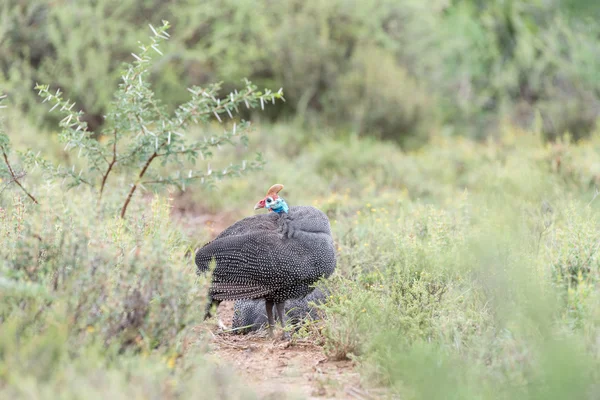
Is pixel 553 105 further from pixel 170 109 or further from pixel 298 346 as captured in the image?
pixel 298 346

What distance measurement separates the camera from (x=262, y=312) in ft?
17.0

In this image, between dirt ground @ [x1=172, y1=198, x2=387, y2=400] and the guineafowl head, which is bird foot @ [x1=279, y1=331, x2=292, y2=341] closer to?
dirt ground @ [x1=172, y1=198, x2=387, y2=400]

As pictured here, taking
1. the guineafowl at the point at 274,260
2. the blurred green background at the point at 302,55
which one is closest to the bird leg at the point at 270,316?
the guineafowl at the point at 274,260

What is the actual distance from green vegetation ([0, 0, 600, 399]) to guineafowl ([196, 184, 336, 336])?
248 mm

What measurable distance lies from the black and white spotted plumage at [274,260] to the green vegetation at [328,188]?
255 millimetres

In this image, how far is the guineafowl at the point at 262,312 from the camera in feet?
16.7

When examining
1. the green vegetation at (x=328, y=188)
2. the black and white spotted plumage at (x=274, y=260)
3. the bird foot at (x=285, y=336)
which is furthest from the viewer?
the bird foot at (x=285, y=336)

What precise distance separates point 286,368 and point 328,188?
5.46 m

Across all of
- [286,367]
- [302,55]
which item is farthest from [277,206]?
[302,55]

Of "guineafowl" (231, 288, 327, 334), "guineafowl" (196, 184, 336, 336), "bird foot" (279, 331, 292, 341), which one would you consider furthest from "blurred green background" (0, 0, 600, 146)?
"bird foot" (279, 331, 292, 341)

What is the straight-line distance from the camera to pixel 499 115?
15.4 meters

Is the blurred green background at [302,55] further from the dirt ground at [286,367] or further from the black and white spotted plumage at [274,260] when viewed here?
the dirt ground at [286,367]

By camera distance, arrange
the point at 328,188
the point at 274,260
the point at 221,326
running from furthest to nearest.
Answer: the point at 328,188, the point at 221,326, the point at 274,260

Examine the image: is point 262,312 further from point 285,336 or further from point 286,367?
point 286,367
